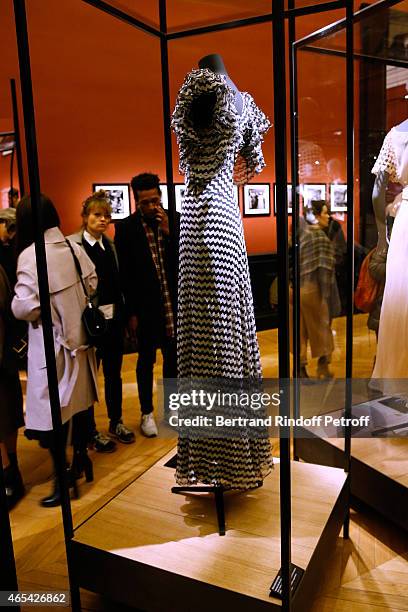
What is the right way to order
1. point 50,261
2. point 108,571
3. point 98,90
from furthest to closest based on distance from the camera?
1. point 98,90
2. point 50,261
3. point 108,571

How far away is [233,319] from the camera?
1782 mm

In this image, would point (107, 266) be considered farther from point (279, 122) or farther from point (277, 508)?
point (279, 122)

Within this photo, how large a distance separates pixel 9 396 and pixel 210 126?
1.59m

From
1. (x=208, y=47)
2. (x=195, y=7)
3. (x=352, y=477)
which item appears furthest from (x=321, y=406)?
(x=208, y=47)

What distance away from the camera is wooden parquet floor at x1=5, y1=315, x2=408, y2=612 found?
195 cm

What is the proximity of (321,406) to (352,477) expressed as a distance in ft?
2.45

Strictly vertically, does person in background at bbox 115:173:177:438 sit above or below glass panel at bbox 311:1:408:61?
below

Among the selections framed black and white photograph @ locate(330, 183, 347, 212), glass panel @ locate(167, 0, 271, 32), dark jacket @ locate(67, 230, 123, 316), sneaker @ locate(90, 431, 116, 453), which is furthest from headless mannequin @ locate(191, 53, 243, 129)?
framed black and white photograph @ locate(330, 183, 347, 212)

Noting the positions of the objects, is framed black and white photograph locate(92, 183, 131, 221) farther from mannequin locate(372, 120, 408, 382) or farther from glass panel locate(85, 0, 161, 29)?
mannequin locate(372, 120, 408, 382)

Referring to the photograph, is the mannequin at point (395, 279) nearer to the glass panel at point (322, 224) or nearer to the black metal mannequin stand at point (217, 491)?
the glass panel at point (322, 224)

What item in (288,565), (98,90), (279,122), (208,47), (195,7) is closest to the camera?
(279,122)

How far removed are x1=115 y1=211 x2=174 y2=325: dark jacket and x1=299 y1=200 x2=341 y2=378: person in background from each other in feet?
3.60

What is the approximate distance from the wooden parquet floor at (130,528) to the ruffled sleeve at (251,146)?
1299 mm

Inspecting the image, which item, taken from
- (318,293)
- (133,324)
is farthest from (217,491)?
(318,293)
